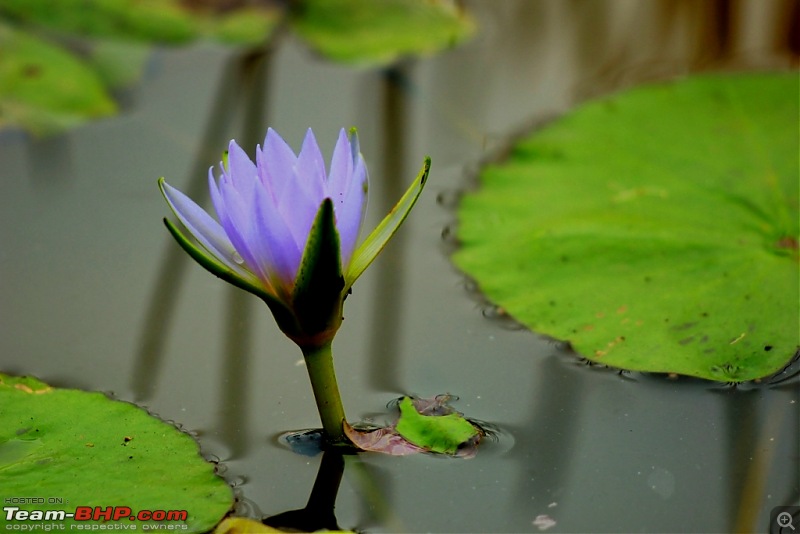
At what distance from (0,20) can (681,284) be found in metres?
2.41

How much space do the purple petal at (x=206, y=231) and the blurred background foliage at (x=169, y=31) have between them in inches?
56.2

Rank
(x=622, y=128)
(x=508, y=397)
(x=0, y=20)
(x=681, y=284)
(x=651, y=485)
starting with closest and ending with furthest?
(x=651, y=485), (x=508, y=397), (x=681, y=284), (x=622, y=128), (x=0, y=20)

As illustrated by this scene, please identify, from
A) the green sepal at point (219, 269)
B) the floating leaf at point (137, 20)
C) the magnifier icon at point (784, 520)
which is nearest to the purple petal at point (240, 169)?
the green sepal at point (219, 269)

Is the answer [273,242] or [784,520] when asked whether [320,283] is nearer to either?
[273,242]

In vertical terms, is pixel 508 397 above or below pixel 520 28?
below

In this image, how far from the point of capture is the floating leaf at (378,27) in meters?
3.02

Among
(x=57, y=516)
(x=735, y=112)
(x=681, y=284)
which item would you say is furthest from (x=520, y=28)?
(x=57, y=516)

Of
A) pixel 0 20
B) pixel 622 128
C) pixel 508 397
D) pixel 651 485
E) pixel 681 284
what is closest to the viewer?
pixel 651 485

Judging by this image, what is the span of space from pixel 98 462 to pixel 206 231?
0.44 metres

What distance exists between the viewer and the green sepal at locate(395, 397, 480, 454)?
5.14 ft

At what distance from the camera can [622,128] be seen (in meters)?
2.52

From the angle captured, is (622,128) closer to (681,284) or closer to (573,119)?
(573,119)

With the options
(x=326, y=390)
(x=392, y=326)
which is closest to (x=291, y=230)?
(x=326, y=390)

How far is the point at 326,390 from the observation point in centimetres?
153
